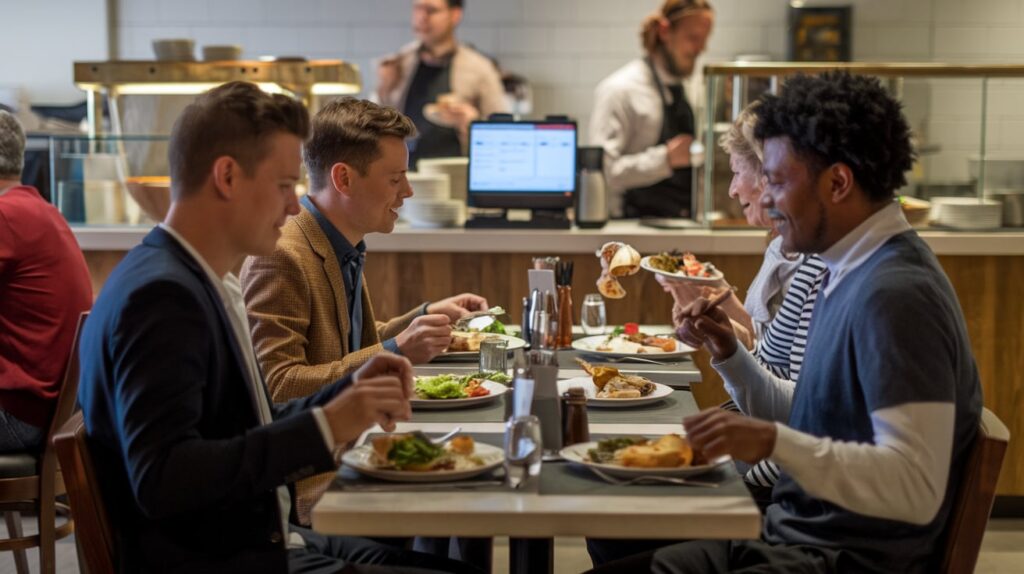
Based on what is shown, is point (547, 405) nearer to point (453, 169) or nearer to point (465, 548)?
point (465, 548)

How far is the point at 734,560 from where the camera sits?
6.47 feet

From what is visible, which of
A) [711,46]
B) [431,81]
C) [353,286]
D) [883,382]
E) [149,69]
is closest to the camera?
[883,382]

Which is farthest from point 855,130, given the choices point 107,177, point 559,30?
point 559,30

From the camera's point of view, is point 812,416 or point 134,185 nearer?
point 812,416

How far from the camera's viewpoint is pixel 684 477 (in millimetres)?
1790

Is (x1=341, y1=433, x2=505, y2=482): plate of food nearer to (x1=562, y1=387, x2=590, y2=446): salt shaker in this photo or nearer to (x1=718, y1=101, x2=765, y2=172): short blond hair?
(x1=562, y1=387, x2=590, y2=446): salt shaker

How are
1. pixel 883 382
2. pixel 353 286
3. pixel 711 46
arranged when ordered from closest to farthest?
1. pixel 883 382
2. pixel 353 286
3. pixel 711 46

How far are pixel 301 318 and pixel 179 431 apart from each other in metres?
0.94

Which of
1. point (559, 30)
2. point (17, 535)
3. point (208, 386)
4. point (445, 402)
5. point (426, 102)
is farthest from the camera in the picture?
point (559, 30)

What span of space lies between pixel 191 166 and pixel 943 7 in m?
6.50

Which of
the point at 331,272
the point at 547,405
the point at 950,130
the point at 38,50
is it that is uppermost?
the point at 38,50

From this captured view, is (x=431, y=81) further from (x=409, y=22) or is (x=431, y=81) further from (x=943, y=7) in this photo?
(x=943, y=7)

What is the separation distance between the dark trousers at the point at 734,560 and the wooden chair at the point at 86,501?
80 centimetres

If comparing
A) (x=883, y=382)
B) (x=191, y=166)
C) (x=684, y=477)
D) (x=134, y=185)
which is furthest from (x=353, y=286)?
(x=134, y=185)
